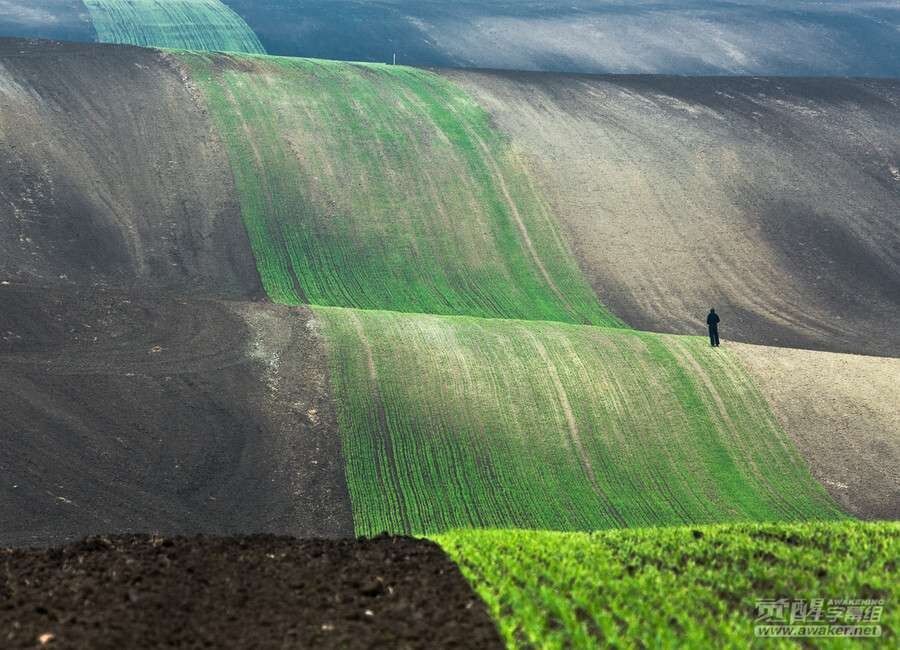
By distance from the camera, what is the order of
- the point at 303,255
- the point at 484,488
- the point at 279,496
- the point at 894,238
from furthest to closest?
the point at 894,238 → the point at 303,255 → the point at 484,488 → the point at 279,496

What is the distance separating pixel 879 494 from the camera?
89.6 ft

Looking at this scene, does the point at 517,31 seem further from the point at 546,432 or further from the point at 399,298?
the point at 546,432

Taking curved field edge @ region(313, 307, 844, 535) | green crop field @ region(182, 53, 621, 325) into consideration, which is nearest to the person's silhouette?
curved field edge @ region(313, 307, 844, 535)

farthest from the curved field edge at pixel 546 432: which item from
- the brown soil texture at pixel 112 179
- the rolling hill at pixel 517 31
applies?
the rolling hill at pixel 517 31

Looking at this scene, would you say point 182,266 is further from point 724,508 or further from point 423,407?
point 724,508

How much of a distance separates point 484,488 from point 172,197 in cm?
2268

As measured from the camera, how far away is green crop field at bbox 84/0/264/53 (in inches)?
2459

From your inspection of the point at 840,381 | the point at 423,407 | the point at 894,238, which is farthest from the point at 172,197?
the point at 894,238

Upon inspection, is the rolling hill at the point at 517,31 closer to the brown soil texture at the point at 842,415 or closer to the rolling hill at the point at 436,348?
the rolling hill at the point at 436,348

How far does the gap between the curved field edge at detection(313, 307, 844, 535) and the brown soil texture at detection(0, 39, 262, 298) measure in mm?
8871

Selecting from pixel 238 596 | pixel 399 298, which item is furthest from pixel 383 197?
pixel 238 596

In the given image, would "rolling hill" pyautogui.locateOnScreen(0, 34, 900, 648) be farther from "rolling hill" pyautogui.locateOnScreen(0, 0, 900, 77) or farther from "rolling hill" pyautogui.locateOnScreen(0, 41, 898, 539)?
"rolling hill" pyautogui.locateOnScreen(0, 0, 900, 77)

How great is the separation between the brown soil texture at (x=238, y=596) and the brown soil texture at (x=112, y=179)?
75.5 feet

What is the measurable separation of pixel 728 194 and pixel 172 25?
34420 millimetres
